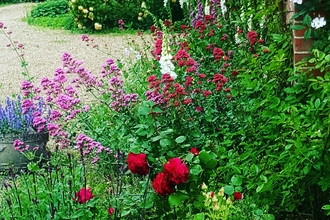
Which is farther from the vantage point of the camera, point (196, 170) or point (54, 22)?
point (54, 22)

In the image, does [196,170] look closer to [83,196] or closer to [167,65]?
[83,196]

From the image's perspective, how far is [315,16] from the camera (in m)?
3.05

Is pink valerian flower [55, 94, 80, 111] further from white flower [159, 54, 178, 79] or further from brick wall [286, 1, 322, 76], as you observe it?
brick wall [286, 1, 322, 76]

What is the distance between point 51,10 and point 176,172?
46.6ft

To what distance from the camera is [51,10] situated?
15.8m

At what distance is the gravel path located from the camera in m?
8.58

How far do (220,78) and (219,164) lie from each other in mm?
464

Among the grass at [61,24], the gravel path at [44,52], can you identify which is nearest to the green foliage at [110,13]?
the grass at [61,24]

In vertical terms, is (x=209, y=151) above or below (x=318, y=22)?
below

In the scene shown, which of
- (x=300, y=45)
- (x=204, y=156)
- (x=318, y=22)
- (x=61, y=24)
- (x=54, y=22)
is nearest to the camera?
(x=204, y=156)

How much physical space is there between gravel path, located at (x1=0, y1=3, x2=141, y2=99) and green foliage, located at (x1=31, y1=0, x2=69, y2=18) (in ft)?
3.76

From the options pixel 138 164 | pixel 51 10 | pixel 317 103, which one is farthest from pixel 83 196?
pixel 51 10

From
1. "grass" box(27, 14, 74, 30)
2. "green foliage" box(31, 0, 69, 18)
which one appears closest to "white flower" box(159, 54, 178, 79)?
"grass" box(27, 14, 74, 30)

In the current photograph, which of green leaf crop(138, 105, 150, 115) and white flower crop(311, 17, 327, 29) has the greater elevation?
white flower crop(311, 17, 327, 29)
